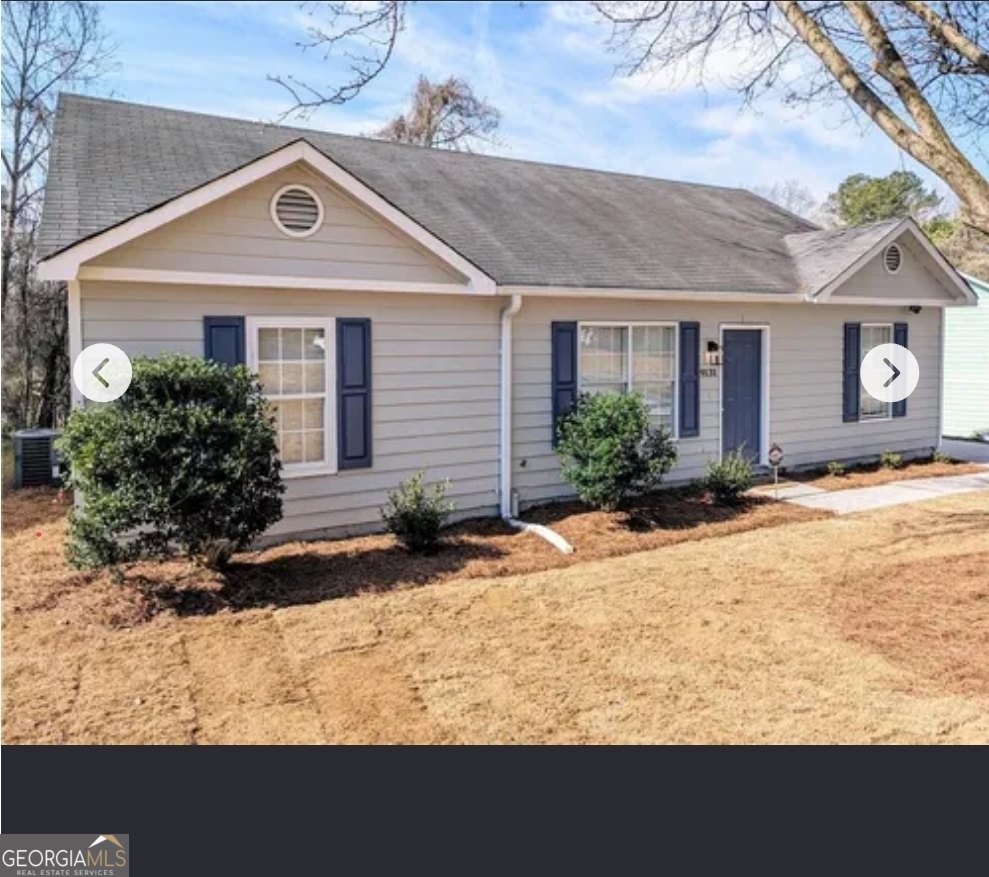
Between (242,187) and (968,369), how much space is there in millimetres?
16678

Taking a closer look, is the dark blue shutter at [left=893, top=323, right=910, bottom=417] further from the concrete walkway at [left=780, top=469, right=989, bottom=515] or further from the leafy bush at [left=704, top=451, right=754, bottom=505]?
the leafy bush at [left=704, top=451, right=754, bottom=505]

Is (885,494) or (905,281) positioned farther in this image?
(905,281)

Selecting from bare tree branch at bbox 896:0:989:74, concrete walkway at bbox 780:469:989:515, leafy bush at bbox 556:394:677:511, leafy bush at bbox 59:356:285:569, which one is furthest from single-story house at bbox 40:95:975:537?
bare tree branch at bbox 896:0:989:74

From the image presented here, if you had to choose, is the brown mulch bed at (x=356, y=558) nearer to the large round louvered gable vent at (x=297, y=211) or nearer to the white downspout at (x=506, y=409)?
the white downspout at (x=506, y=409)

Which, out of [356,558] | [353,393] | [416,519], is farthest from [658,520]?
[353,393]

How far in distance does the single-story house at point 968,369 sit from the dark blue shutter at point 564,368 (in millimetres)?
11676

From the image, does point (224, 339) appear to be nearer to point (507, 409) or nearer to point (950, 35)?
point (507, 409)

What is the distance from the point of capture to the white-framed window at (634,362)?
32.6 ft

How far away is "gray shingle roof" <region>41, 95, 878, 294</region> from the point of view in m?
8.05

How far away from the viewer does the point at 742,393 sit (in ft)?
37.6

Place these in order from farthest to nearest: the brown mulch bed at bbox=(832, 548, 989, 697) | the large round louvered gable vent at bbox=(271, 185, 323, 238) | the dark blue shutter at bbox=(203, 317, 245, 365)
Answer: the large round louvered gable vent at bbox=(271, 185, 323, 238) < the dark blue shutter at bbox=(203, 317, 245, 365) < the brown mulch bed at bbox=(832, 548, 989, 697)

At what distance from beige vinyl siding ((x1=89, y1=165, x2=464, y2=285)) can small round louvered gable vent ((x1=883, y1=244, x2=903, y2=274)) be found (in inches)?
307

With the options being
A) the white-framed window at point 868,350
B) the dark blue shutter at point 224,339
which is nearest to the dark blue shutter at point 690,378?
the white-framed window at point 868,350

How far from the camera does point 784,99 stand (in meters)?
10.0
